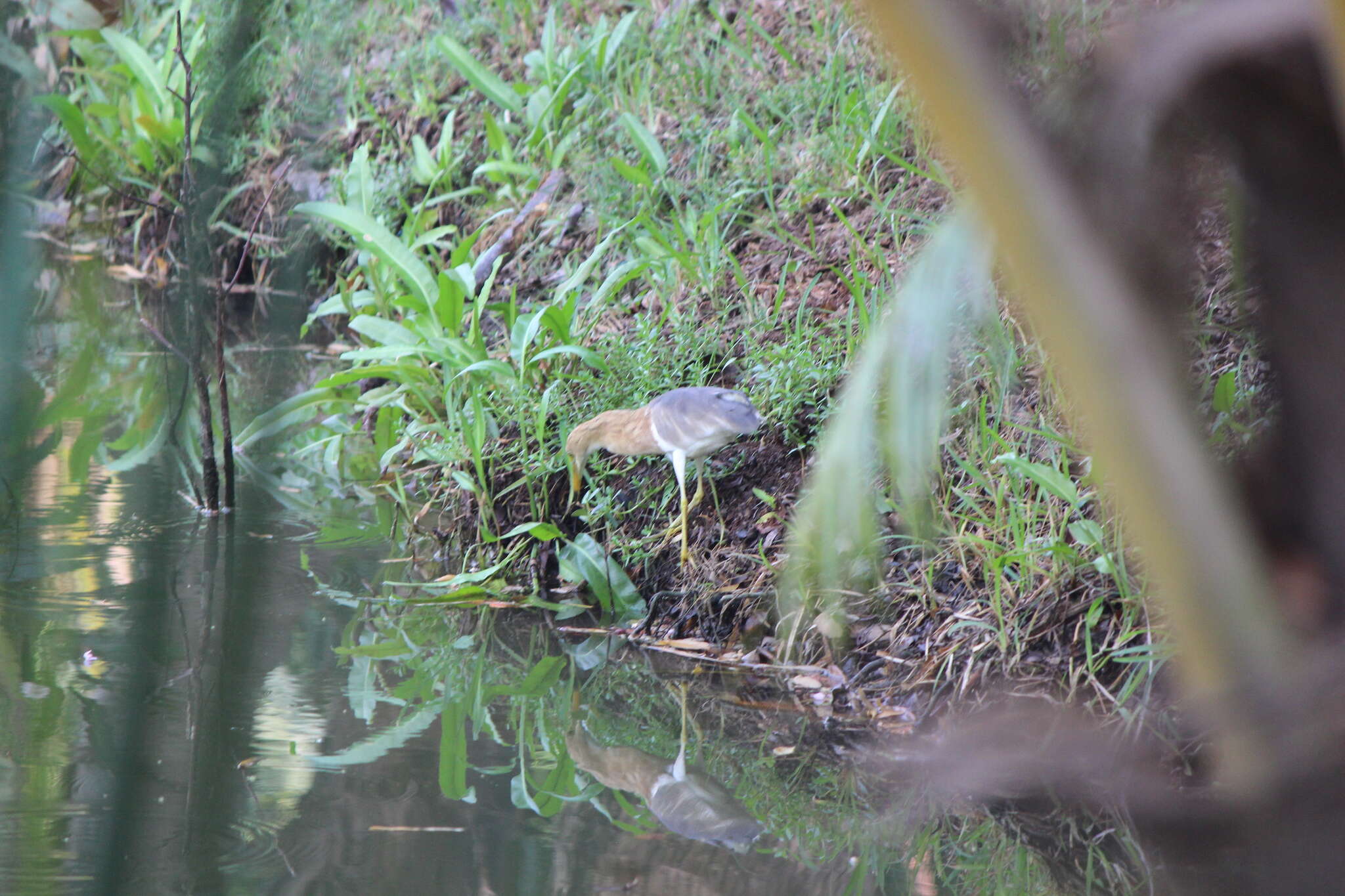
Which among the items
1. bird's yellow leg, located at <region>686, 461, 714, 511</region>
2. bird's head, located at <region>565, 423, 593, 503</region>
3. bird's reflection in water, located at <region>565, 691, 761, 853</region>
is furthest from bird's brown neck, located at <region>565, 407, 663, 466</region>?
bird's reflection in water, located at <region>565, 691, 761, 853</region>

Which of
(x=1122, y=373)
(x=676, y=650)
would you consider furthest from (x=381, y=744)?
(x=1122, y=373)

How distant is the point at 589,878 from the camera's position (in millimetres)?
1720

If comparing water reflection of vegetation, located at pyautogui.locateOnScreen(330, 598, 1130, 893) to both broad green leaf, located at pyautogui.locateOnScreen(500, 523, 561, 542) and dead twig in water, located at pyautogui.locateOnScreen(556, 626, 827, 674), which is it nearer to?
dead twig in water, located at pyautogui.locateOnScreen(556, 626, 827, 674)

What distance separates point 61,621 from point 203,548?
0.34m

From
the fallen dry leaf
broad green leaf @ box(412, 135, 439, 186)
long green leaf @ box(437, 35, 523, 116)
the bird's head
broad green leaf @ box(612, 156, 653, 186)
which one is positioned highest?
long green leaf @ box(437, 35, 523, 116)

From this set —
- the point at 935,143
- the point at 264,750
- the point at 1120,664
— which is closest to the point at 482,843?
the point at 264,750

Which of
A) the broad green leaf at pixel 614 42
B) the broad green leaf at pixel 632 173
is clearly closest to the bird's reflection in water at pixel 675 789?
the broad green leaf at pixel 632 173

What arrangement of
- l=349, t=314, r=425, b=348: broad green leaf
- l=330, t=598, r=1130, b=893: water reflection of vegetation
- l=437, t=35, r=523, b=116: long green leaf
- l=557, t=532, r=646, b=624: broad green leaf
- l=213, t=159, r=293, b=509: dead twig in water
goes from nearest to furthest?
l=213, t=159, r=293, b=509: dead twig in water, l=330, t=598, r=1130, b=893: water reflection of vegetation, l=557, t=532, r=646, b=624: broad green leaf, l=349, t=314, r=425, b=348: broad green leaf, l=437, t=35, r=523, b=116: long green leaf

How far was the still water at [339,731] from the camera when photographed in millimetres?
1375

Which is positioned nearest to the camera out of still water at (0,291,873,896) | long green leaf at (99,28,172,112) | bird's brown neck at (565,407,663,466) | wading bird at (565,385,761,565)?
long green leaf at (99,28,172,112)

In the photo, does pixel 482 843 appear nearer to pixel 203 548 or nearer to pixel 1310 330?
pixel 203 548

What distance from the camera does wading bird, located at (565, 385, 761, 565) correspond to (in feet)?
8.27

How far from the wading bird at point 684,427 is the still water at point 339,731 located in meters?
0.43

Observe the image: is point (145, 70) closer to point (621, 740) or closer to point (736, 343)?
point (621, 740)
